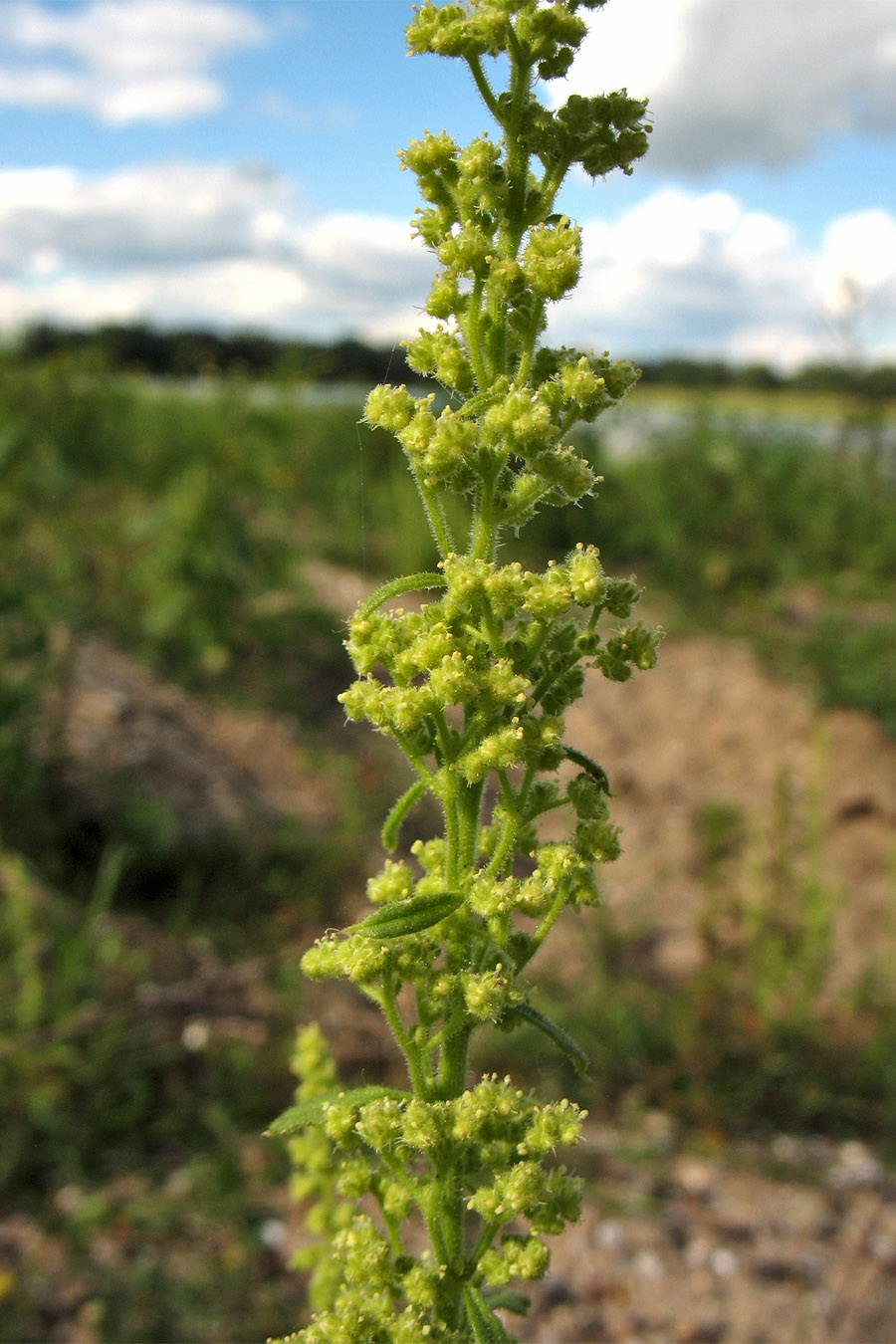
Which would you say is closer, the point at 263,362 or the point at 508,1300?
Answer: the point at 508,1300

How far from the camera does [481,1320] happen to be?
1.12m

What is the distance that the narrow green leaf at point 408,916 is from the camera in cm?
114

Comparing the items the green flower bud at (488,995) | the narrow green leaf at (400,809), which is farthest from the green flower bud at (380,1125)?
the narrow green leaf at (400,809)

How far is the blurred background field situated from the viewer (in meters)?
3.36

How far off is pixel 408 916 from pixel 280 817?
13.6ft

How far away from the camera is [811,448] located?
968 centimetres

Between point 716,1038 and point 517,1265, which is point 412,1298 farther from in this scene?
point 716,1038

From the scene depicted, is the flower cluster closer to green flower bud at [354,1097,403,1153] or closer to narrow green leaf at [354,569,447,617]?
green flower bud at [354,1097,403,1153]

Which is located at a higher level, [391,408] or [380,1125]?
[391,408]

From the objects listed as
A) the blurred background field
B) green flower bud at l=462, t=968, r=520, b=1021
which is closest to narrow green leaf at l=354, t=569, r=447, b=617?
the blurred background field

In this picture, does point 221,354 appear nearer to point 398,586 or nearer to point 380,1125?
point 398,586

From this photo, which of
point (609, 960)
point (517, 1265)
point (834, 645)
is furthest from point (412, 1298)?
point (834, 645)

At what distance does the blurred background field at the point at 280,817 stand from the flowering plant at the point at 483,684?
1.16 feet

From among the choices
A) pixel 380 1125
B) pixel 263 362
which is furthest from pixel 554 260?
pixel 263 362
